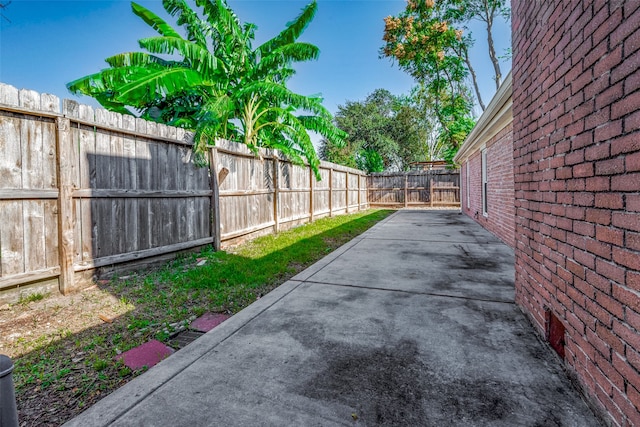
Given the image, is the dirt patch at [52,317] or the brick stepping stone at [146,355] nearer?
the brick stepping stone at [146,355]

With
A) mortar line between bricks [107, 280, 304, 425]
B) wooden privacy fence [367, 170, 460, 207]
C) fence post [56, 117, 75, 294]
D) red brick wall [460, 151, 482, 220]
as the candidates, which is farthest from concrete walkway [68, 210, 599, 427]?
wooden privacy fence [367, 170, 460, 207]

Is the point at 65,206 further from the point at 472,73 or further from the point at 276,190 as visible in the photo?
the point at 472,73

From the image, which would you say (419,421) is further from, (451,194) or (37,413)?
(451,194)

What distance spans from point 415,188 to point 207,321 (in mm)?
17204

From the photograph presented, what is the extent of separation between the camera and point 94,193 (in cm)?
397

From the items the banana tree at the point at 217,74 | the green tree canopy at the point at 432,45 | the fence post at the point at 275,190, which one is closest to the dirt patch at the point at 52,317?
the banana tree at the point at 217,74

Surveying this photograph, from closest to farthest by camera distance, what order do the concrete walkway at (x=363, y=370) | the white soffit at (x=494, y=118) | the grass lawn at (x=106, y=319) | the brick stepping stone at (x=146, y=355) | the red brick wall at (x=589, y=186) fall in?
the red brick wall at (x=589, y=186) < the concrete walkway at (x=363, y=370) < the grass lawn at (x=106, y=319) < the brick stepping stone at (x=146, y=355) < the white soffit at (x=494, y=118)

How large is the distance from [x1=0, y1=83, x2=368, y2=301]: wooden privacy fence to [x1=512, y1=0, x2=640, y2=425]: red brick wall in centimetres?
486

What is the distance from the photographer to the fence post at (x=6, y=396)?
1107 mm

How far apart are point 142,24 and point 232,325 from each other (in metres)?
8.39

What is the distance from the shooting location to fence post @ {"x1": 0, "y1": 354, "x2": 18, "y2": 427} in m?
1.11

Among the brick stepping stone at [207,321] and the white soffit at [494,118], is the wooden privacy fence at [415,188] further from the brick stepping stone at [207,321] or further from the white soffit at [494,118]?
the brick stepping stone at [207,321]

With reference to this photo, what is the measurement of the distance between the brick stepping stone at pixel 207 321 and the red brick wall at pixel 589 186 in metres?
2.75

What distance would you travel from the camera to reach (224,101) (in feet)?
21.1
